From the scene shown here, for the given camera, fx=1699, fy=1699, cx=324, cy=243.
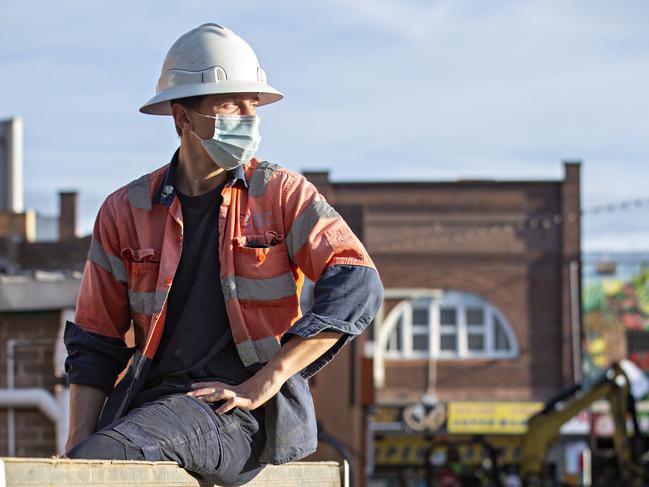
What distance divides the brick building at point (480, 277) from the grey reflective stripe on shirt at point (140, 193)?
→ 45189 millimetres

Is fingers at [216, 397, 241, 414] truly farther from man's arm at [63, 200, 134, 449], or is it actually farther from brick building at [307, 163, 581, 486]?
brick building at [307, 163, 581, 486]

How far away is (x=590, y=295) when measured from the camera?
50.9m

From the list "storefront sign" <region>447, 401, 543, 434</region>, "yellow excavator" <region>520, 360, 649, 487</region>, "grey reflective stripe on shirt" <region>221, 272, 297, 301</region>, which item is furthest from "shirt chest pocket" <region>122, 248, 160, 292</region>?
"storefront sign" <region>447, 401, 543, 434</region>

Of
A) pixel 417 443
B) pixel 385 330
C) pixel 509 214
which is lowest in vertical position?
pixel 417 443

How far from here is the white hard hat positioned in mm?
4352

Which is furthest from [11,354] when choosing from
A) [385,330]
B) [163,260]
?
[385,330]

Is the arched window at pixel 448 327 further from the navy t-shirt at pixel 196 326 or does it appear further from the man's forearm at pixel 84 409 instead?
the navy t-shirt at pixel 196 326

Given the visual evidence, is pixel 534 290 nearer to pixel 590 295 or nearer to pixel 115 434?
pixel 590 295

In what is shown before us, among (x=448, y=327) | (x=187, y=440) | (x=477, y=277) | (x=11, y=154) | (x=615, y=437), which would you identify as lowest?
(x=615, y=437)

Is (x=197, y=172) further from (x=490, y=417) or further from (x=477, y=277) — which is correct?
(x=477, y=277)

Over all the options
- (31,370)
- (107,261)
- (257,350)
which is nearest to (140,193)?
(107,261)

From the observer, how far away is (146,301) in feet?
14.6

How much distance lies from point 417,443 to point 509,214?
7364mm

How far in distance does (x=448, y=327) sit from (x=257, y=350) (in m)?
48.0
